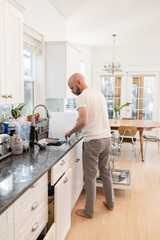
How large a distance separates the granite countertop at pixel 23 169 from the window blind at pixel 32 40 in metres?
1.43

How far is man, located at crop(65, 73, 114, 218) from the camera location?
2211 mm

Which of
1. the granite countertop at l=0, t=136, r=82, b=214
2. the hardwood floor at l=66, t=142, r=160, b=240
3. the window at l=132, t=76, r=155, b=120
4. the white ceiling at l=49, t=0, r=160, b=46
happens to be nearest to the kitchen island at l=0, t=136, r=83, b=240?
the granite countertop at l=0, t=136, r=82, b=214

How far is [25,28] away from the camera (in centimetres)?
271

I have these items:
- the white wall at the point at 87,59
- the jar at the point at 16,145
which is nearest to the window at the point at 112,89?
the white wall at the point at 87,59

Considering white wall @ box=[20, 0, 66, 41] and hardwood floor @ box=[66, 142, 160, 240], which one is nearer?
hardwood floor @ box=[66, 142, 160, 240]

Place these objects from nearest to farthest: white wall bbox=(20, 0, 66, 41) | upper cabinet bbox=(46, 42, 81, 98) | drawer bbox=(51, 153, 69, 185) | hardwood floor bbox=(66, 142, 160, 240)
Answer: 1. drawer bbox=(51, 153, 69, 185)
2. hardwood floor bbox=(66, 142, 160, 240)
3. white wall bbox=(20, 0, 66, 41)
4. upper cabinet bbox=(46, 42, 81, 98)

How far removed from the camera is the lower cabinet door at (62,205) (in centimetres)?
176

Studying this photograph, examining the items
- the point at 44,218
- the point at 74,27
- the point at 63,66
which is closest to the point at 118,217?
the point at 44,218

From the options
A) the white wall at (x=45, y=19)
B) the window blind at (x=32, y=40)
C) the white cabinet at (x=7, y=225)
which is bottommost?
the white cabinet at (x=7, y=225)

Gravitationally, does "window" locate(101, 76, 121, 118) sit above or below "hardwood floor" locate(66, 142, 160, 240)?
above

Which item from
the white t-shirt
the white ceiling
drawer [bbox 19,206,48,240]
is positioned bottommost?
drawer [bbox 19,206,48,240]

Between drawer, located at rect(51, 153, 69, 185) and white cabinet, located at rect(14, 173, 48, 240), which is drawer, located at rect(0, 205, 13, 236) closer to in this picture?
white cabinet, located at rect(14, 173, 48, 240)

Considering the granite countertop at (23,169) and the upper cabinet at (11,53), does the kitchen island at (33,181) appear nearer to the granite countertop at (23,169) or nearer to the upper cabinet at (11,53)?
the granite countertop at (23,169)

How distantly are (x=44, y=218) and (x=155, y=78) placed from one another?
5.93m
